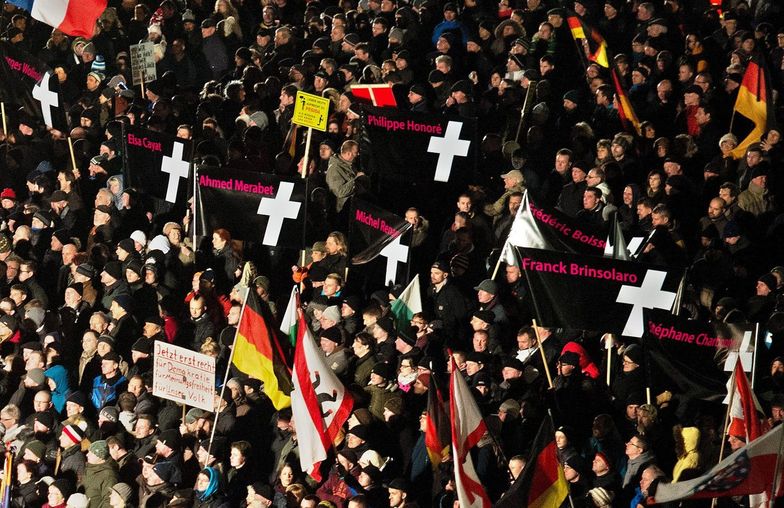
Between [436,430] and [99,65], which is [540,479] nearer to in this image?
[436,430]

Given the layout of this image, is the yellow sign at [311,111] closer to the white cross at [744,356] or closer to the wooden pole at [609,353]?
the wooden pole at [609,353]

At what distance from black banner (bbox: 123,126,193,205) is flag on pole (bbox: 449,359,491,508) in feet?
18.7

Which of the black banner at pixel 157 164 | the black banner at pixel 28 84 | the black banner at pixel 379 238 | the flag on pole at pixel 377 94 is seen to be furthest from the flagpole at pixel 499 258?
the black banner at pixel 28 84

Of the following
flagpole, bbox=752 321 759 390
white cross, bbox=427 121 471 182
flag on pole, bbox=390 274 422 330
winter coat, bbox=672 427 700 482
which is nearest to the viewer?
winter coat, bbox=672 427 700 482

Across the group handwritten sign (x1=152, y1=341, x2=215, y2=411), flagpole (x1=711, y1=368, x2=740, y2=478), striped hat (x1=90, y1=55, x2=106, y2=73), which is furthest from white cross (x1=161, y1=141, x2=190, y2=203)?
flagpole (x1=711, y1=368, x2=740, y2=478)

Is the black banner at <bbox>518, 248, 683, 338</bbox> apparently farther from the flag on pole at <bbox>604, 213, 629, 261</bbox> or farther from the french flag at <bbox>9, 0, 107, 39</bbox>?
the french flag at <bbox>9, 0, 107, 39</bbox>

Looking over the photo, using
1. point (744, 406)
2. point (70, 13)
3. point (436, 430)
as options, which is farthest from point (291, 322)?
point (70, 13)

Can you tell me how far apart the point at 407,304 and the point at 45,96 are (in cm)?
562

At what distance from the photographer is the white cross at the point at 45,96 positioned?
17.8 meters

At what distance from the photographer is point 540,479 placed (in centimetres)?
1110

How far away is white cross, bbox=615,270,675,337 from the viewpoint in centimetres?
1228

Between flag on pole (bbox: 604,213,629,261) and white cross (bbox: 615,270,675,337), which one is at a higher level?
white cross (bbox: 615,270,675,337)

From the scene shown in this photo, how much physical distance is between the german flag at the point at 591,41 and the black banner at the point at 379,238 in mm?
3847

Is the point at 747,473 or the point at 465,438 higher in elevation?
the point at 747,473
